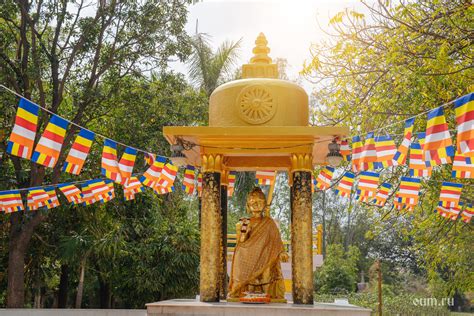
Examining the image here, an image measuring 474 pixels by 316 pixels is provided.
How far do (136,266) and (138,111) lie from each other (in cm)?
518

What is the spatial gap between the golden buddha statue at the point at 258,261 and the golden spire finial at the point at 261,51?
2.79 meters

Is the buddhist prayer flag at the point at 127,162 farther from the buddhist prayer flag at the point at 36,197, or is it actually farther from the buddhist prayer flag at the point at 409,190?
the buddhist prayer flag at the point at 409,190

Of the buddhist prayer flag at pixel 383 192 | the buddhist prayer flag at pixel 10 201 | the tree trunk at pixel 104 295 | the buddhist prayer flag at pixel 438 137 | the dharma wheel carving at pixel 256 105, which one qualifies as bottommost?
the tree trunk at pixel 104 295

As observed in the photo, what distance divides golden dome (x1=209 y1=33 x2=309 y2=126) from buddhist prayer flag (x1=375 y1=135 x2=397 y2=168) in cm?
159

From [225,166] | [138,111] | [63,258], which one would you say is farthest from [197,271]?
[225,166]

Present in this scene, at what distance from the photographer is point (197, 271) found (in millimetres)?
18219

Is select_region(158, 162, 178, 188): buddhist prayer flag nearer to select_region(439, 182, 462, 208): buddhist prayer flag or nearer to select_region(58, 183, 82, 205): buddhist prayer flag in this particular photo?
select_region(58, 183, 82, 205): buddhist prayer flag

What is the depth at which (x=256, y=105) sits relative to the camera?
8.89 metres

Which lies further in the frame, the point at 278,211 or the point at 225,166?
the point at 278,211

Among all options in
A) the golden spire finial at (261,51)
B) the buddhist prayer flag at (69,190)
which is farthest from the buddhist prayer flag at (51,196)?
the golden spire finial at (261,51)

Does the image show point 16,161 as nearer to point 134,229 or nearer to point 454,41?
point 134,229

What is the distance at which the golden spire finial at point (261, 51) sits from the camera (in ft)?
32.2

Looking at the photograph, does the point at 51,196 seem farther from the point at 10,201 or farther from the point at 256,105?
the point at 256,105

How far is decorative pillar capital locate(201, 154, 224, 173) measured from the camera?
906 centimetres
